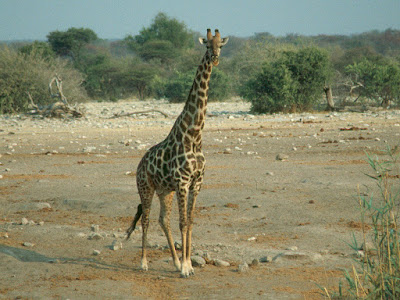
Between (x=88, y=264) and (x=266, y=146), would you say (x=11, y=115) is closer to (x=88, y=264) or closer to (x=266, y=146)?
(x=266, y=146)

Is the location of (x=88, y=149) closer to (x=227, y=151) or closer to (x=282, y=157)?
(x=227, y=151)

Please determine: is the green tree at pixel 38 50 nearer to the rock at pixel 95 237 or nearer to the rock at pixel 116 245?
the rock at pixel 95 237

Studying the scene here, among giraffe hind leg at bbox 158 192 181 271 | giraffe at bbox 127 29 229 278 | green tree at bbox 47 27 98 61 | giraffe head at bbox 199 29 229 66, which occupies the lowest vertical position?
giraffe hind leg at bbox 158 192 181 271

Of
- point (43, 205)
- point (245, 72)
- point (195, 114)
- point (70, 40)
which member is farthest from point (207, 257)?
point (70, 40)

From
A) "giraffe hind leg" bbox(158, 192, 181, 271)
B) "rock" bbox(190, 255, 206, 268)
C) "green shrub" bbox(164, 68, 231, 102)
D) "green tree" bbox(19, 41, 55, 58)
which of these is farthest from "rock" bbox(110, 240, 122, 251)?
"green tree" bbox(19, 41, 55, 58)

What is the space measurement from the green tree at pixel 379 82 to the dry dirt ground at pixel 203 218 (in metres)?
8.89

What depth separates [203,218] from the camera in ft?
24.4

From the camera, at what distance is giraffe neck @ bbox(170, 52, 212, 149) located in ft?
18.0

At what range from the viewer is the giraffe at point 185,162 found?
5.36m

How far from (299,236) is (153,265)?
1.83 metres

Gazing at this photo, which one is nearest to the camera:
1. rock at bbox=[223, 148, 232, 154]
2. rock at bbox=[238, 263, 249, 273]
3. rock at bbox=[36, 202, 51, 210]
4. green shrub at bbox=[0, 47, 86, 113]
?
rock at bbox=[238, 263, 249, 273]

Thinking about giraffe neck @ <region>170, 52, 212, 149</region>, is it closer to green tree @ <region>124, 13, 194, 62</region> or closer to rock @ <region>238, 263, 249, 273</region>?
rock @ <region>238, 263, 249, 273</region>

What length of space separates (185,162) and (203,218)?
223cm

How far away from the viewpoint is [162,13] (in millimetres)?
60906
